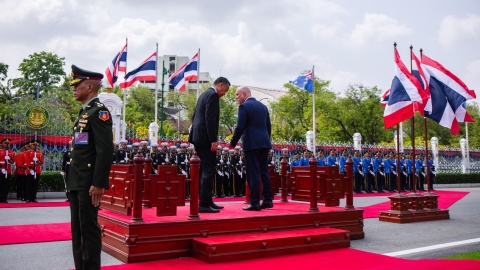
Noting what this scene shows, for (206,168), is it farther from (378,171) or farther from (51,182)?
(378,171)

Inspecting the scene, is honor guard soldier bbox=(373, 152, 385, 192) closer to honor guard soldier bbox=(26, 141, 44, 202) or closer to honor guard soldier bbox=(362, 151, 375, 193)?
honor guard soldier bbox=(362, 151, 375, 193)

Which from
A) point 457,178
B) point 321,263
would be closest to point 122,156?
point 321,263

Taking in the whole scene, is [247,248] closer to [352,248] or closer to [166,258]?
[166,258]

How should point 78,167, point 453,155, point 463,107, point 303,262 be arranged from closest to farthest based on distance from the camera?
point 78,167 < point 303,262 < point 463,107 < point 453,155

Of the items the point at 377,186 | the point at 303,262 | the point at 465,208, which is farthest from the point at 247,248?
the point at 377,186

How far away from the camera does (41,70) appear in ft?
122

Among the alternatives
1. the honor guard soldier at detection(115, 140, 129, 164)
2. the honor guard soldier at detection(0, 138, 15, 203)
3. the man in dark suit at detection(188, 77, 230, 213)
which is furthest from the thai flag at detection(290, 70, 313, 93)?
the man in dark suit at detection(188, 77, 230, 213)

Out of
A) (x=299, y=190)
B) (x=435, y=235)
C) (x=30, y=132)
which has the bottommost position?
(x=435, y=235)

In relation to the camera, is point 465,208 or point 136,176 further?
point 465,208

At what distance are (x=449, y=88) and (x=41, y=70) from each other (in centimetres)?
3617

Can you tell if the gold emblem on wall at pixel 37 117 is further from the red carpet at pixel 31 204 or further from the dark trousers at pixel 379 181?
the dark trousers at pixel 379 181

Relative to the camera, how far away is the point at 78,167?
3490 millimetres

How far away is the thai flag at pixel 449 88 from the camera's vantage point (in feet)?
29.5

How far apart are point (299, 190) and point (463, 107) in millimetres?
4758
